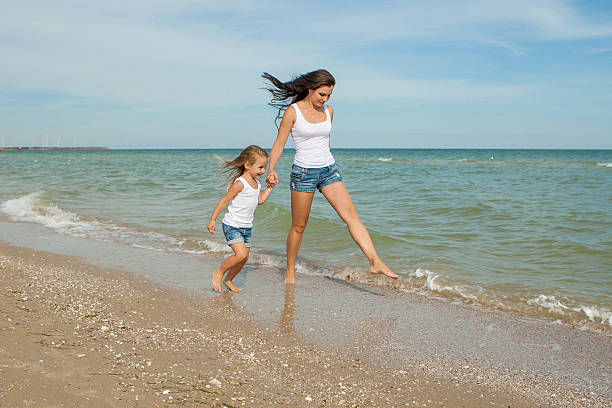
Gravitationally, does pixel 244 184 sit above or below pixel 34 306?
above

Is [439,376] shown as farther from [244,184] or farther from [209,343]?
[244,184]

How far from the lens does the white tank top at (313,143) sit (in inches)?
178

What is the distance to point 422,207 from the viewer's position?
11.1 meters

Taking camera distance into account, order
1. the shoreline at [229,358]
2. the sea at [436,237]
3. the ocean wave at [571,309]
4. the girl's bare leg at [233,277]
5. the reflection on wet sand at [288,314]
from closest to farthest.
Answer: the shoreline at [229,358], the reflection on wet sand at [288,314], the ocean wave at [571,309], the girl's bare leg at [233,277], the sea at [436,237]

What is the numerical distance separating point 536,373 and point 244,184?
114 inches

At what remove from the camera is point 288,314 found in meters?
4.20

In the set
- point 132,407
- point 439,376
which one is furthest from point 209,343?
point 439,376

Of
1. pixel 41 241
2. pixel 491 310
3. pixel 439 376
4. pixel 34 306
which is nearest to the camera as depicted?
pixel 439 376

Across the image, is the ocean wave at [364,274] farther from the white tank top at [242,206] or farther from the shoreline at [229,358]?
the white tank top at [242,206]

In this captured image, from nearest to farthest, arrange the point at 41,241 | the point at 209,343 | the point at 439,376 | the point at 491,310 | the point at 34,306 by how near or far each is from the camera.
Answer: the point at 439,376 < the point at 209,343 < the point at 34,306 < the point at 491,310 < the point at 41,241

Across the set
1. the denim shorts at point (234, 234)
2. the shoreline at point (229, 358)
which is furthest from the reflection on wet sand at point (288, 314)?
the denim shorts at point (234, 234)

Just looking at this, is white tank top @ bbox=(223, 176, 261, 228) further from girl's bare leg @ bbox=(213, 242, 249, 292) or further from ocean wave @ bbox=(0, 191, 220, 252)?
ocean wave @ bbox=(0, 191, 220, 252)

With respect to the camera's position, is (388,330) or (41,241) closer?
(388,330)

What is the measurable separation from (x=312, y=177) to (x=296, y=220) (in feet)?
1.74
